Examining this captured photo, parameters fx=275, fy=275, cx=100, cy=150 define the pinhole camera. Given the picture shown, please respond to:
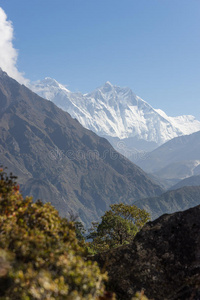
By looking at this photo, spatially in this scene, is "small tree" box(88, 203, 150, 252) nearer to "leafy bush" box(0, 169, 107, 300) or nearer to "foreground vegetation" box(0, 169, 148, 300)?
"foreground vegetation" box(0, 169, 148, 300)

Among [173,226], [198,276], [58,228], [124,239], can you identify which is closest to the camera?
[58,228]

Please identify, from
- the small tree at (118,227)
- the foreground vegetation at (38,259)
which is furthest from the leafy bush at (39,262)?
the small tree at (118,227)

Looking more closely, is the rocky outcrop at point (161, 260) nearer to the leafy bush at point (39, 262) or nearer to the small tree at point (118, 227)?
the leafy bush at point (39, 262)

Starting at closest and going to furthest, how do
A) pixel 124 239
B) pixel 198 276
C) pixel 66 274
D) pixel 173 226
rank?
1. pixel 66 274
2. pixel 198 276
3. pixel 173 226
4. pixel 124 239

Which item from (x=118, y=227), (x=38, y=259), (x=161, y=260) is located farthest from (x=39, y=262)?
(x=118, y=227)

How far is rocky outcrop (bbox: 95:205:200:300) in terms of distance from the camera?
765 inches

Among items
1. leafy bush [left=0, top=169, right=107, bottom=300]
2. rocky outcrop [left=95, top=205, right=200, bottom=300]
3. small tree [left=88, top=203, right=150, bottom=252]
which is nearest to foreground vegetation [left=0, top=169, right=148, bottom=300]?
leafy bush [left=0, top=169, right=107, bottom=300]

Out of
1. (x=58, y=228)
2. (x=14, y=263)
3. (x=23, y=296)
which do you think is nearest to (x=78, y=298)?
(x=23, y=296)

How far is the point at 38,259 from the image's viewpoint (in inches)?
510

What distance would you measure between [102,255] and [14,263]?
11.6 m

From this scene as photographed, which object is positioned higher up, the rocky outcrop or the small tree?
the small tree

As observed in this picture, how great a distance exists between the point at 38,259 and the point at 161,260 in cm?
1131

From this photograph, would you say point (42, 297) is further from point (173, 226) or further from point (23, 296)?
point (173, 226)

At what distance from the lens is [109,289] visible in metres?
19.8
